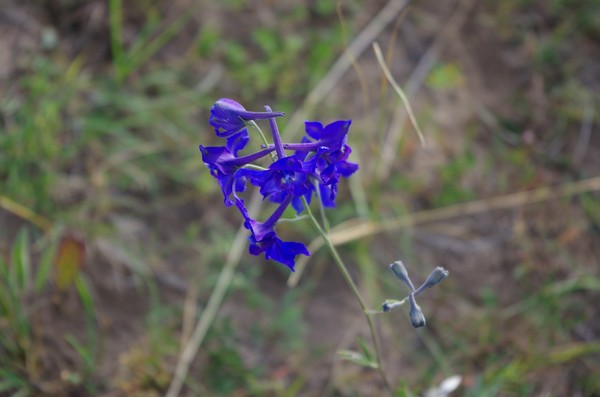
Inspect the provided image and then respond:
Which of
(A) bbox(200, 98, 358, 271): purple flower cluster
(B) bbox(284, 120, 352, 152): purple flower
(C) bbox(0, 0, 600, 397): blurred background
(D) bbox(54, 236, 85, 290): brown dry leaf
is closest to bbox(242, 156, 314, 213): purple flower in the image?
(A) bbox(200, 98, 358, 271): purple flower cluster

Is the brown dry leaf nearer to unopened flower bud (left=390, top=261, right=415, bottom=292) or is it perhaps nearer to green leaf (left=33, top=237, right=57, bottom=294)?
green leaf (left=33, top=237, right=57, bottom=294)

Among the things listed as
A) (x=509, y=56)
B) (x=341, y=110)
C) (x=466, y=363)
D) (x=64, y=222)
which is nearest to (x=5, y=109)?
(x=64, y=222)

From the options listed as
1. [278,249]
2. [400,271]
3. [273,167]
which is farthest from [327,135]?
[400,271]

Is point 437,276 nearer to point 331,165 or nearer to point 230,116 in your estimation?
point 331,165

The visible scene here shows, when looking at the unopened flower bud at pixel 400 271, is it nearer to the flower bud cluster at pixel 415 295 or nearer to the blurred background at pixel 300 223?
the flower bud cluster at pixel 415 295

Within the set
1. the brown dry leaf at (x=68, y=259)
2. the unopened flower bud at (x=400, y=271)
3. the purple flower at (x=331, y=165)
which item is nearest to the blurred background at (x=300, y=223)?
the brown dry leaf at (x=68, y=259)

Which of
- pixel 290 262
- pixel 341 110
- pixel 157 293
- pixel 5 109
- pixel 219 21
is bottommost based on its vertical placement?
pixel 290 262

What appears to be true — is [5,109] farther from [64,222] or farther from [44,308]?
[44,308]
